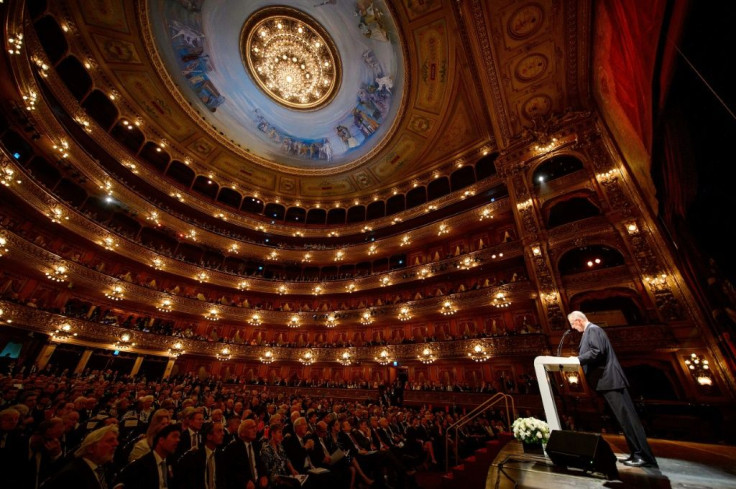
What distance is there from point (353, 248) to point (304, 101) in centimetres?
1137

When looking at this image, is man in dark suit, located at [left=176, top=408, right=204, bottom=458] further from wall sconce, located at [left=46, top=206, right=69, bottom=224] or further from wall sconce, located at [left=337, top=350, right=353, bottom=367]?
wall sconce, located at [left=46, top=206, right=69, bottom=224]

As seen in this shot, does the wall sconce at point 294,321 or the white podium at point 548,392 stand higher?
the wall sconce at point 294,321

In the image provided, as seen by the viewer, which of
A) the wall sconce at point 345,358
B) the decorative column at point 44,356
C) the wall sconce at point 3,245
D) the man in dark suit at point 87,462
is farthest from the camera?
the wall sconce at point 345,358

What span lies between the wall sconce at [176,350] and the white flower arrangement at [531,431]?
17831 mm

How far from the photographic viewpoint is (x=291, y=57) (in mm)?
19344

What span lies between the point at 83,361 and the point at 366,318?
1435 cm

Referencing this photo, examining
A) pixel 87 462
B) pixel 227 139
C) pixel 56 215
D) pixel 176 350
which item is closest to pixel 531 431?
pixel 87 462

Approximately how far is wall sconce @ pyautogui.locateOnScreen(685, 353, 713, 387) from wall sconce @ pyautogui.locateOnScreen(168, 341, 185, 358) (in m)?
22.1

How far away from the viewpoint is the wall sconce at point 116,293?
14273 mm

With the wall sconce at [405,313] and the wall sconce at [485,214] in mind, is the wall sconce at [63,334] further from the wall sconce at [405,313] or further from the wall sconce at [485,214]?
the wall sconce at [485,214]

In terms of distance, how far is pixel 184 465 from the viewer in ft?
9.05

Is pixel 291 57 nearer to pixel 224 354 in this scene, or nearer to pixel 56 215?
pixel 56 215

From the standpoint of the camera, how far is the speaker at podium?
A: 254 cm

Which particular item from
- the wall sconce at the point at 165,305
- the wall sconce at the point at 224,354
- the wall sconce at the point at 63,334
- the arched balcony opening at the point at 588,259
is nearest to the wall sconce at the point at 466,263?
the arched balcony opening at the point at 588,259
